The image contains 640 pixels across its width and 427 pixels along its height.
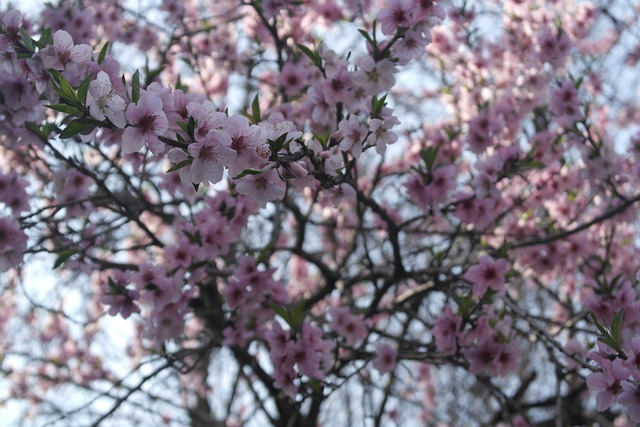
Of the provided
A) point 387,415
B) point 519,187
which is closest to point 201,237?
point 519,187

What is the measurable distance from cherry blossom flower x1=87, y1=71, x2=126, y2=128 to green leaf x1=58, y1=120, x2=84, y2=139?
0.07 meters

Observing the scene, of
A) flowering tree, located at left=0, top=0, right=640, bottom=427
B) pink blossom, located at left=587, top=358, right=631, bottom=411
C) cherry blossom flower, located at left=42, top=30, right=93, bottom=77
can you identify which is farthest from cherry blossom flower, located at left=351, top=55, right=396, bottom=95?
pink blossom, located at left=587, top=358, right=631, bottom=411

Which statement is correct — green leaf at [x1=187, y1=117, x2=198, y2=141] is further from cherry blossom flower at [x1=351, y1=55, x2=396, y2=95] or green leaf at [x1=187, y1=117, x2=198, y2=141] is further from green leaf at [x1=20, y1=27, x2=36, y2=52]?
cherry blossom flower at [x1=351, y1=55, x2=396, y2=95]

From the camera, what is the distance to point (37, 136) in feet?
8.86

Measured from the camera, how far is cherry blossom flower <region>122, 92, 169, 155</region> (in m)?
1.73

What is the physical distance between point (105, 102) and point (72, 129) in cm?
12

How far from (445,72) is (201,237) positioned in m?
2.82

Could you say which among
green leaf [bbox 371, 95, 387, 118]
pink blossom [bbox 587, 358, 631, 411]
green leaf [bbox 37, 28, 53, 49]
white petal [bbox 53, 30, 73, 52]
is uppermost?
green leaf [bbox 371, 95, 387, 118]

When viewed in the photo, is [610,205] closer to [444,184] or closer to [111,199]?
[444,184]

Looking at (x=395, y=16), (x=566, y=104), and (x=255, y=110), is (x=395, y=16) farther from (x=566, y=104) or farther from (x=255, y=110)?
(x=566, y=104)

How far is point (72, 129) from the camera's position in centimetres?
171

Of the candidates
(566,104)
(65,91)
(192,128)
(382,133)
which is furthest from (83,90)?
(566,104)

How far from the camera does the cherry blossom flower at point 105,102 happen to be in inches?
67.2

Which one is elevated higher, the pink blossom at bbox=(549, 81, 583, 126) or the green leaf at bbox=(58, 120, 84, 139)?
the pink blossom at bbox=(549, 81, 583, 126)
